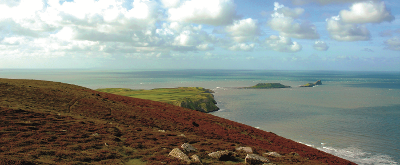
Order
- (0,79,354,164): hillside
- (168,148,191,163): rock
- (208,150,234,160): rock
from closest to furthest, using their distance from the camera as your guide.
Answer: (0,79,354,164): hillside
(168,148,191,163): rock
(208,150,234,160): rock

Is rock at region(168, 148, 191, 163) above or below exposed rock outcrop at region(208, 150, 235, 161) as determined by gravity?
above

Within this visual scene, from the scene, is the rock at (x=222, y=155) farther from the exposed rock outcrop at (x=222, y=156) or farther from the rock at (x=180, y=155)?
the rock at (x=180, y=155)

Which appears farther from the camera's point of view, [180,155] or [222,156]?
[222,156]

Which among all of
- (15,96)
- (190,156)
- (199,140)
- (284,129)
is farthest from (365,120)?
(15,96)

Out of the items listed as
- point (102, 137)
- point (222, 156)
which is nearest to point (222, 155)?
point (222, 156)

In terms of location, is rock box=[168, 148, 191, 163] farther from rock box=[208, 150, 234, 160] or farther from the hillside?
rock box=[208, 150, 234, 160]

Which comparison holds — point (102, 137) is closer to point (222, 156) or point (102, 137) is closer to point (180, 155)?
point (180, 155)

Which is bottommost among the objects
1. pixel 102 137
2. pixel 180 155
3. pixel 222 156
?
pixel 222 156

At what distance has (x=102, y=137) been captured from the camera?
20.9 m

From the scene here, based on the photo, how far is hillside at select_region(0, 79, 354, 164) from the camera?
49.8ft

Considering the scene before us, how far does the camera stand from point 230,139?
1105 inches

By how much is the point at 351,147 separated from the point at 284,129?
72.5ft

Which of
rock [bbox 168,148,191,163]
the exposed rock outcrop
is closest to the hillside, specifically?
the exposed rock outcrop

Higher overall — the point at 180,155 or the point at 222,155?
the point at 180,155
